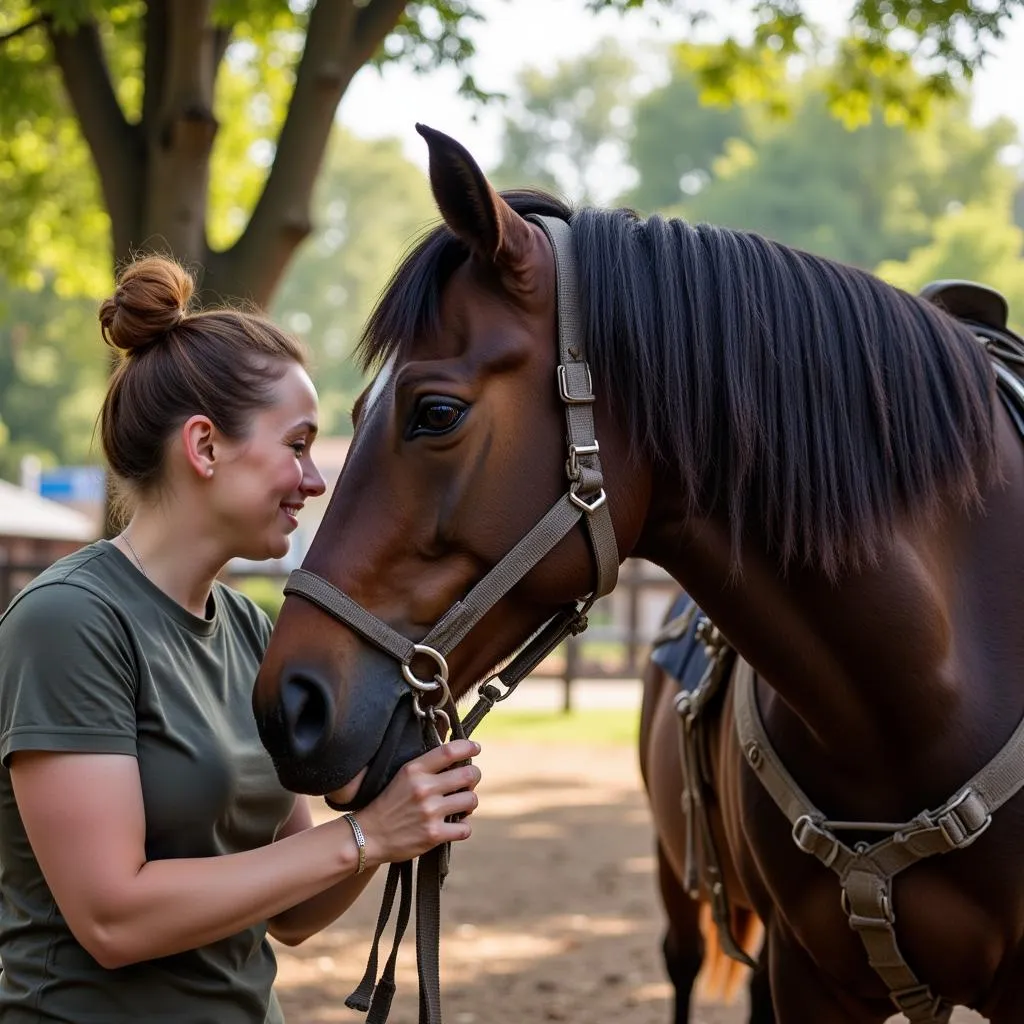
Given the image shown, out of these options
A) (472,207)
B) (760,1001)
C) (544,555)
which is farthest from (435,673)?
(760,1001)

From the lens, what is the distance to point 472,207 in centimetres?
191

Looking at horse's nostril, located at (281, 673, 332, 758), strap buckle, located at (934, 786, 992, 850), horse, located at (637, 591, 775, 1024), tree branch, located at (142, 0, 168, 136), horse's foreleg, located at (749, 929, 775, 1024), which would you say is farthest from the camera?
tree branch, located at (142, 0, 168, 136)

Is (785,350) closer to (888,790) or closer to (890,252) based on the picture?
(888,790)

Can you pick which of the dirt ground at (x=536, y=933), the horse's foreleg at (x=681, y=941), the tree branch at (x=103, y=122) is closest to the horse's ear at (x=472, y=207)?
the horse's foreleg at (x=681, y=941)

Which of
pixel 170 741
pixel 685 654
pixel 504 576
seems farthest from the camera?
pixel 685 654

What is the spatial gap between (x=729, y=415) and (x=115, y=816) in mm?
1115

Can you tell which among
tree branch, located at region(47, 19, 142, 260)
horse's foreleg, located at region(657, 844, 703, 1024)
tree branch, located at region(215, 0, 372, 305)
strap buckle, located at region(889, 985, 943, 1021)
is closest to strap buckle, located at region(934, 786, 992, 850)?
strap buckle, located at region(889, 985, 943, 1021)

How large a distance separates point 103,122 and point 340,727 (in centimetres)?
476

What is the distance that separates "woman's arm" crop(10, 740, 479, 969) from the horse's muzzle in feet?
0.16

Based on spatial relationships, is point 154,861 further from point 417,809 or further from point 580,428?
point 580,428

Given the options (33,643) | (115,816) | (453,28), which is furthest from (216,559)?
(453,28)

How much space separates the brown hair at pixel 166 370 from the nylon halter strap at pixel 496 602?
15.6 inches

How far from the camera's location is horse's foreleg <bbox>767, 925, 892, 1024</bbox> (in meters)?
2.52

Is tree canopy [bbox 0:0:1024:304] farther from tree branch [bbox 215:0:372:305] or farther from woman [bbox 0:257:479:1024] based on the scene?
woman [bbox 0:257:479:1024]
